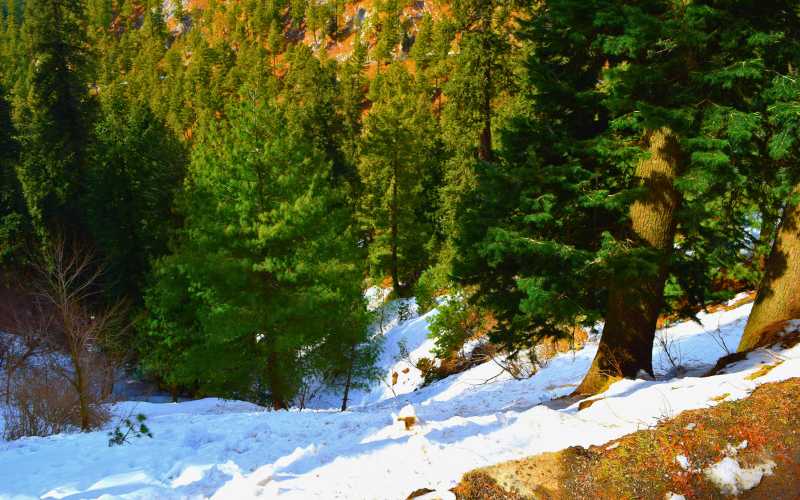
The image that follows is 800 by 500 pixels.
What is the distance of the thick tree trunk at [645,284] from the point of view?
6465mm

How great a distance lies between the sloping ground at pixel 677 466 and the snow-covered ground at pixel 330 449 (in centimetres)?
33

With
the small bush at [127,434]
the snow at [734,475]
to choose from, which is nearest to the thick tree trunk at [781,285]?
the snow at [734,475]

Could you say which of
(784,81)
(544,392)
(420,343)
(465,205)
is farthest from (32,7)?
(784,81)

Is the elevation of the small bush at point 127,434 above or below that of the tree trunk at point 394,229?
below

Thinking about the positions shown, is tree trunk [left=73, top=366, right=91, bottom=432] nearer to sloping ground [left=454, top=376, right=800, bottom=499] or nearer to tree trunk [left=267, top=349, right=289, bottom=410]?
tree trunk [left=267, top=349, right=289, bottom=410]

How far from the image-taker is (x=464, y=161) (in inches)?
961

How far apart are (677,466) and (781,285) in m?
4.02

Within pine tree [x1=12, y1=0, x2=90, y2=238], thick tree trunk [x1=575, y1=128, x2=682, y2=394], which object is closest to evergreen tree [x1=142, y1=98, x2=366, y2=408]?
thick tree trunk [x1=575, y1=128, x2=682, y2=394]

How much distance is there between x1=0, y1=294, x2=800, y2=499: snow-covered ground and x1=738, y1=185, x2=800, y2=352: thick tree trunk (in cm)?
66

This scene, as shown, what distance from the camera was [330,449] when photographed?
18.3 ft

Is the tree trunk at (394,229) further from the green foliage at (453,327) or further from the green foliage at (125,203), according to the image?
the green foliage at (125,203)

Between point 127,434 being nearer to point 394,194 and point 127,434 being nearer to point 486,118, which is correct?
point 486,118

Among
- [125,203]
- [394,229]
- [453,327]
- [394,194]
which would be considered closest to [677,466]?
[453,327]

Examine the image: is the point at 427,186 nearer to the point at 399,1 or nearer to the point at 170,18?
the point at 399,1
